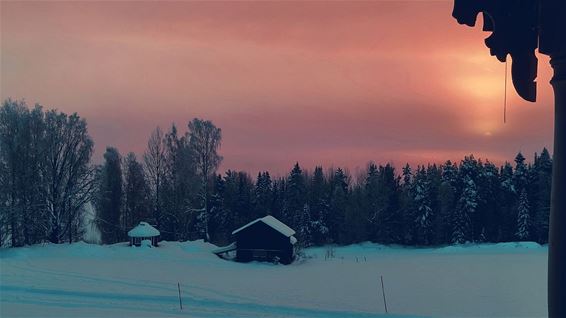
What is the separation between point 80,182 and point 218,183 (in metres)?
20.2

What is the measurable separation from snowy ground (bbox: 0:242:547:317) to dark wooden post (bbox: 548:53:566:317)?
62.7 feet

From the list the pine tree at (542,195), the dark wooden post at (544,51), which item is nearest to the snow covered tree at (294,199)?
the pine tree at (542,195)

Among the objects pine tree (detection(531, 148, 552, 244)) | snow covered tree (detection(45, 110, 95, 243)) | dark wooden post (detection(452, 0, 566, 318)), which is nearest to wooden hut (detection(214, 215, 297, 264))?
snow covered tree (detection(45, 110, 95, 243))

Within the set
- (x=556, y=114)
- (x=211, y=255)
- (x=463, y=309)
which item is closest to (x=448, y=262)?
(x=211, y=255)

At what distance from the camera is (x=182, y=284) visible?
2883 cm

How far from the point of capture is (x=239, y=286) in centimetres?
2936

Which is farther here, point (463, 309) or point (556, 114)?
point (463, 309)

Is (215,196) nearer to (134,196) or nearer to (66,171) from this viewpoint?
(134,196)

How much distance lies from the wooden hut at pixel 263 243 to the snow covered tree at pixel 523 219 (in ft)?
111

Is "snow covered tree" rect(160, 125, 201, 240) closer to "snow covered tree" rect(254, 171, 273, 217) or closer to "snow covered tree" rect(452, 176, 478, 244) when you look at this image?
"snow covered tree" rect(254, 171, 273, 217)

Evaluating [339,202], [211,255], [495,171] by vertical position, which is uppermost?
[495,171]

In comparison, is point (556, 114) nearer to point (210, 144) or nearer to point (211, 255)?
point (211, 255)

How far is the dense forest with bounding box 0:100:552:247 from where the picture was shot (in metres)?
51.4

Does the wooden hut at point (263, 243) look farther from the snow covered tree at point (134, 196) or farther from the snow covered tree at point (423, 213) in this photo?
the snow covered tree at point (423, 213)
